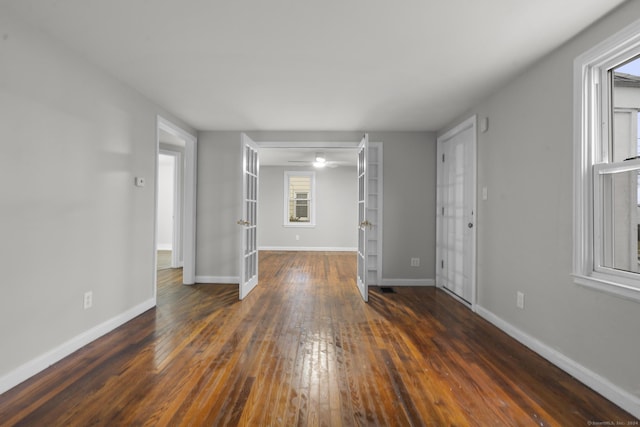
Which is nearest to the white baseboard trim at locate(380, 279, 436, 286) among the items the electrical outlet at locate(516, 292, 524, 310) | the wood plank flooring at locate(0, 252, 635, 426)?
the wood plank flooring at locate(0, 252, 635, 426)

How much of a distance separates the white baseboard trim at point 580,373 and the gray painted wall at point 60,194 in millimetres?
3506

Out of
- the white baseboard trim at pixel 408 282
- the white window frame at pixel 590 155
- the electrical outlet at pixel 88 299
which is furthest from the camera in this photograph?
the white baseboard trim at pixel 408 282

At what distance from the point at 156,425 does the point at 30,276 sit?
51.7 inches

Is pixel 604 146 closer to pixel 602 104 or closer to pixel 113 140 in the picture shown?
pixel 602 104

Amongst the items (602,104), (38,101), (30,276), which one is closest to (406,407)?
(602,104)

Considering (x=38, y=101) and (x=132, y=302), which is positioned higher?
(x=38, y=101)

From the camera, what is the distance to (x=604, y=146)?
1.85m

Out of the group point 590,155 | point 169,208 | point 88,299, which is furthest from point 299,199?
point 590,155

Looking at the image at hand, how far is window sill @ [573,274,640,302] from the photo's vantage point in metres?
1.58

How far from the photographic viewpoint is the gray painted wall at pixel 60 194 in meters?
1.77

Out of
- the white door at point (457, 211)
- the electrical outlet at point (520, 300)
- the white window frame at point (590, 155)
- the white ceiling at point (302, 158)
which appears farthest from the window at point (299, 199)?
the white window frame at point (590, 155)

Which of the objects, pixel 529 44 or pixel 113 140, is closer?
pixel 529 44

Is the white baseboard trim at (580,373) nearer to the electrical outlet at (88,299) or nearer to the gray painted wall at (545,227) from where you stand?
the gray painted wall at (545,227)

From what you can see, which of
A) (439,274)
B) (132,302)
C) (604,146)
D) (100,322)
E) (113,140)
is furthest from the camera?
(439,274)
